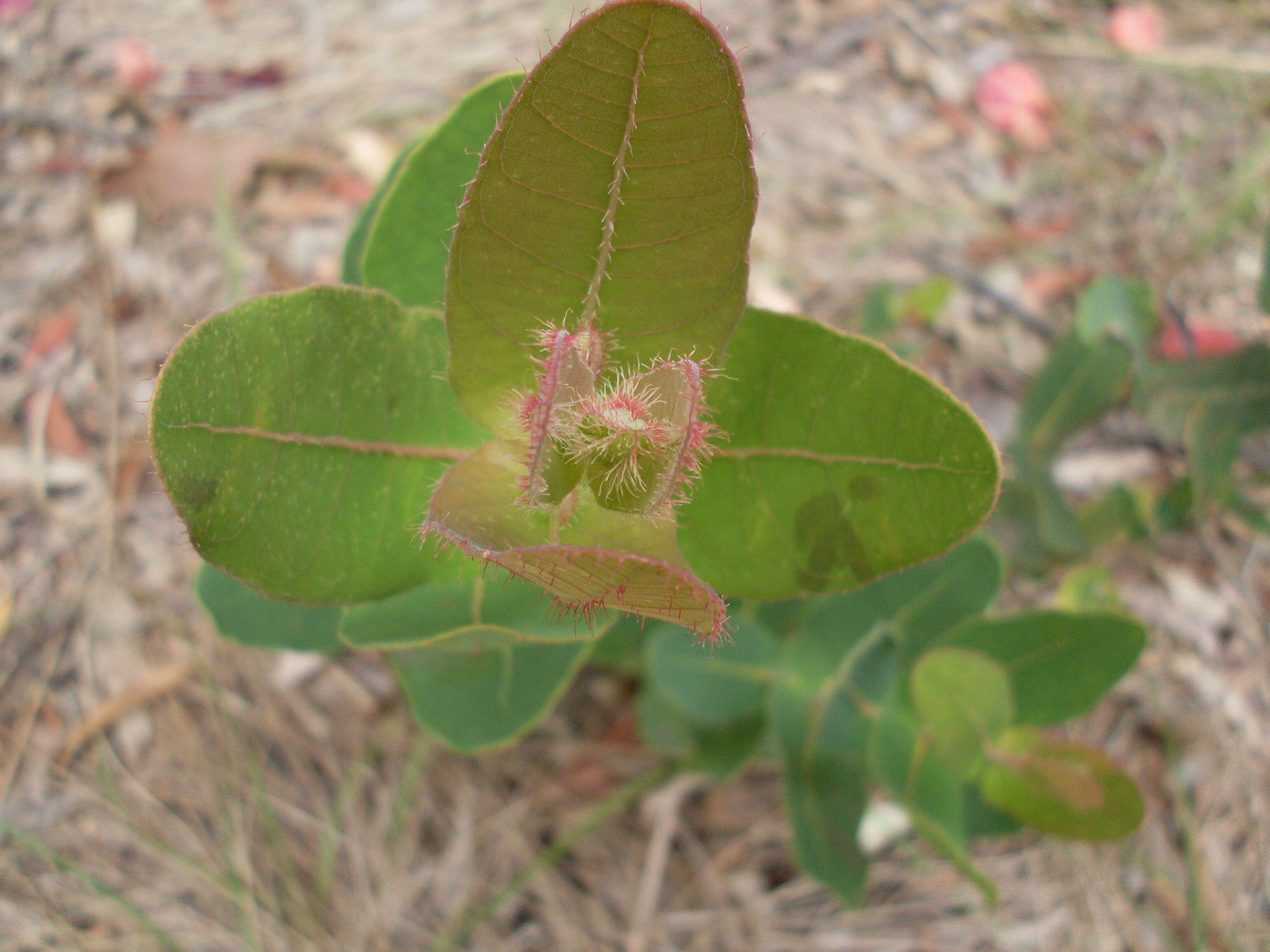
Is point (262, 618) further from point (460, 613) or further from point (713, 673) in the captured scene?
point (713, 673)

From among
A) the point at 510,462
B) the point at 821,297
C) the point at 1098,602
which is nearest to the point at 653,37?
the point at 510,462

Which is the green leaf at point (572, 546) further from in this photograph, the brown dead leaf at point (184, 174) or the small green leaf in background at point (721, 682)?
the brown dead leaf at point (184, 174)

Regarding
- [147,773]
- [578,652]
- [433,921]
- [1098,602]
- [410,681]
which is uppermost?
[578,652]

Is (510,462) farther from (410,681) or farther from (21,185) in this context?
(21,185)

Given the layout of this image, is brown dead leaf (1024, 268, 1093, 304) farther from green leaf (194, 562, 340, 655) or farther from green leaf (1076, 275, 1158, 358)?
green leaf (194, 562, 340, 655)

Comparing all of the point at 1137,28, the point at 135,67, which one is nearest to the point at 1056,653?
the point at 1137,28

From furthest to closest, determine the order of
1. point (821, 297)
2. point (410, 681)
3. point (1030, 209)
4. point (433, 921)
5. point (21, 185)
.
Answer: point (1030, 209), point (821, 297), point (21, 185), point (433, 921), point (410, 681)

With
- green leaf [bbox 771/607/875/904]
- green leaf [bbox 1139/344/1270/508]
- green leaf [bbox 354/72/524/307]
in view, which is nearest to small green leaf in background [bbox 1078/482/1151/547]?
green leaf [bbox 1139/344/1270/508]
